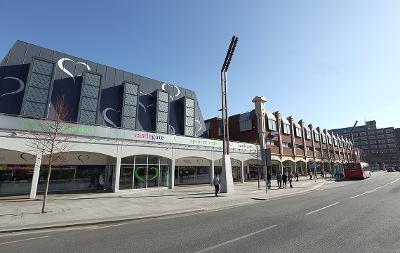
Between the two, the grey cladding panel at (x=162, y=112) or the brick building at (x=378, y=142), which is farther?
the brick building at (x=378, y=142)

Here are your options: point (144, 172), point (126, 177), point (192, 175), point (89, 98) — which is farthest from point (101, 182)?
point (192, 175)

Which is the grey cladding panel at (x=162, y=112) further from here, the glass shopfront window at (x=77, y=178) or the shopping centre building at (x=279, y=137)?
the shopping centre building at (x=279, y=137)

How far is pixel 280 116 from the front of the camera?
50688mm

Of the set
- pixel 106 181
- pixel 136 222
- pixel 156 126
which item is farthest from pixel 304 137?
pixel 136 222

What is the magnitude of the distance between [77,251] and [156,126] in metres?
25.6

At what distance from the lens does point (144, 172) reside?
25.6m

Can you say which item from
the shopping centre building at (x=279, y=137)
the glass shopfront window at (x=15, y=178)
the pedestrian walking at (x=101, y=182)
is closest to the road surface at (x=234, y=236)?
the glass shopfront window at (x=15, y=178)

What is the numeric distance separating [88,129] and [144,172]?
7088mm

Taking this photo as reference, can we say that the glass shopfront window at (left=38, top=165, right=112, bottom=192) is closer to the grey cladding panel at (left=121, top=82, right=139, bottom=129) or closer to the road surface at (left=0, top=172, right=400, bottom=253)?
the grey cladding panel at (left=121, top=82, right=139, bottom=129)

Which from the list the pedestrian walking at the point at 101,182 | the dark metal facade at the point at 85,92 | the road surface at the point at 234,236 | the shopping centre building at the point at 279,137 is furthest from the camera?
the shopping centre building at the point at 279,137

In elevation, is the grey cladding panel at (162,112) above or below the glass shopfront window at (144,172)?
above

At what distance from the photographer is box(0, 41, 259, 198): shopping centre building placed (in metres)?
20.6

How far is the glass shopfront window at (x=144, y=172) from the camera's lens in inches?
→ 943

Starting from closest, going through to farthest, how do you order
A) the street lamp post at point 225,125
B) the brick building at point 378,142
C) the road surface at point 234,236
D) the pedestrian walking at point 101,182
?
the road surface at point 234,236 → the street lamp post at point 225,125 → the pedestrian walking at point 101,182 → the brick building at point 378,142
